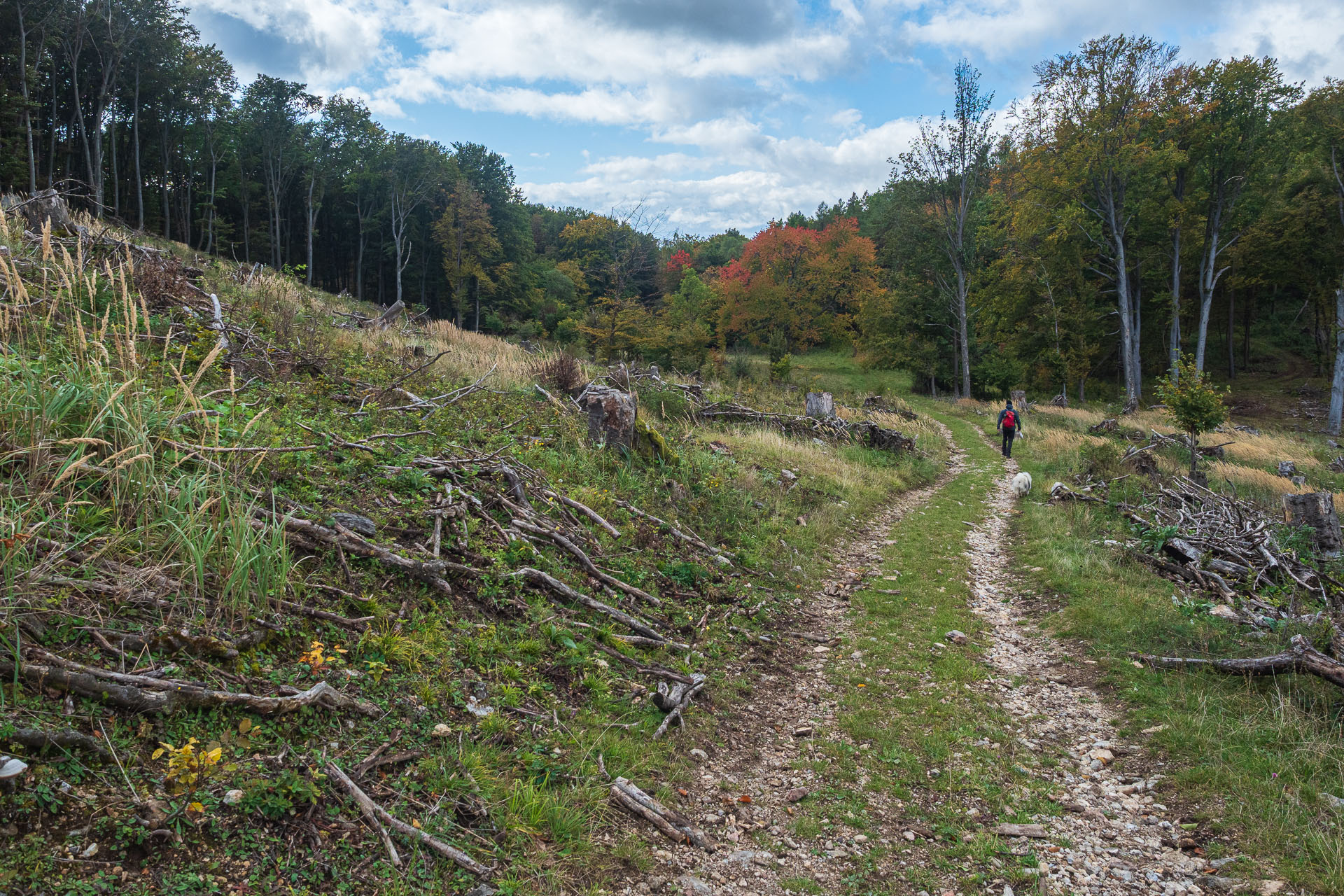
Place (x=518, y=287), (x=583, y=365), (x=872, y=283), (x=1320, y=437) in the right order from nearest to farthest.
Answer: (x=583, y=365), (x=1320, y=437), (x=872, y=283), (x=518, y=287)

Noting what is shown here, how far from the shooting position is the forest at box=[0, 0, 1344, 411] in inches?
1179

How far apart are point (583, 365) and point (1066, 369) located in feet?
109

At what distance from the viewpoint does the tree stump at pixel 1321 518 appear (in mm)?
8602

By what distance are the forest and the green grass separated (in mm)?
15919

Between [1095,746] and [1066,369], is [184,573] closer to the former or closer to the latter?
[1095,746]

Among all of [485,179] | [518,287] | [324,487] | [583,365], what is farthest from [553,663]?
[485,179]

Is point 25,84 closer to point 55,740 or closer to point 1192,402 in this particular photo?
point 55,740

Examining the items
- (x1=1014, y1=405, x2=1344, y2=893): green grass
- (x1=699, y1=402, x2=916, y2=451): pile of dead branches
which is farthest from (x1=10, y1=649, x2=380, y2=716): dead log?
(x1=699, y1=402, x2=916, y2=451): pile of dead branches

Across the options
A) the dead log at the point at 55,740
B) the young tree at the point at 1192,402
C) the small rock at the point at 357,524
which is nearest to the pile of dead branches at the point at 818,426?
the young tree at the point at 1192,402

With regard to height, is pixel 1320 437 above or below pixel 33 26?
below

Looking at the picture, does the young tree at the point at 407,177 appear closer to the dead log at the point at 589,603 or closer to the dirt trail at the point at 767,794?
the dead log at the point at 589,603

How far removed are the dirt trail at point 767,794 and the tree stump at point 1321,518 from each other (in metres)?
7.12

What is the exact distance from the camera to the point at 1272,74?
2844cm

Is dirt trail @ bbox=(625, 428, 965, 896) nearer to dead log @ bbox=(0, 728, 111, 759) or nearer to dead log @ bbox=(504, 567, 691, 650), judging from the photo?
dead log @ bbox=(504, 567, 691, 650)
